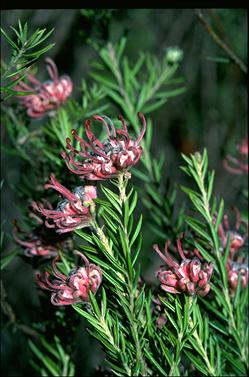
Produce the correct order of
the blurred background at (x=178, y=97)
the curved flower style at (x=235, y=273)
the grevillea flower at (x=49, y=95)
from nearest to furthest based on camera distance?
the curved flower style at (x=235, y=273), the grevillea flower at (x=49, y=95), the blurred background at (x=178, y=97)

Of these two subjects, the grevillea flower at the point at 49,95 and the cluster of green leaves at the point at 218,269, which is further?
the grevillea flower at the point at 49,95

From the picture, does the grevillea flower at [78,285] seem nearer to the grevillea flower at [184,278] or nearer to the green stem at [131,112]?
the grevillea flower at [184,278]

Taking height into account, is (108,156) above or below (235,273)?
above

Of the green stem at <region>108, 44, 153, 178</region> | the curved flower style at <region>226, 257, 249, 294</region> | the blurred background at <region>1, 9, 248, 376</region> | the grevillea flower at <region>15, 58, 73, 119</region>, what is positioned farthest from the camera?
the blurred background at <region>1, 9, 248, 376</region>

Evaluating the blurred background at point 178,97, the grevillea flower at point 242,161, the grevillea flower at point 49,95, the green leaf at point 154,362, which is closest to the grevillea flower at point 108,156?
the green leaf at point 154,362

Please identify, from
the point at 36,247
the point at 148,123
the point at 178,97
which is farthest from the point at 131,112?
the point at 178,97

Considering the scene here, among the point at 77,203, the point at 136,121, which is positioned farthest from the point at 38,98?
the point at 77,203

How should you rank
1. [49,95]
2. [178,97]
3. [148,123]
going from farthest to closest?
[178,97] → [148,123] → [49,95]

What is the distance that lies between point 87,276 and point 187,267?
0.24ft

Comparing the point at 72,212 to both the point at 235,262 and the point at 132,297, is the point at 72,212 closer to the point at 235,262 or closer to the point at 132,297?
the point at 132,297

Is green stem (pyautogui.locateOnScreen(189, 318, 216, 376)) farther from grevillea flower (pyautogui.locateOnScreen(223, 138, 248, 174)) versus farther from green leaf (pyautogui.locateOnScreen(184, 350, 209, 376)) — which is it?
grevillea flower (pyautogui.locateOnScreen(223, 138, 248, 174))

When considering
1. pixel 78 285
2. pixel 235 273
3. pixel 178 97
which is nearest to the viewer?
pixel 78 285

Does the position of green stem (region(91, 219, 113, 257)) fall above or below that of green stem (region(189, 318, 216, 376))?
above

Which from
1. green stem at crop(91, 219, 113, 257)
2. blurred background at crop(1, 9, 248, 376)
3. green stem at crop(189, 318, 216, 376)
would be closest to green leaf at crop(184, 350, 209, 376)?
green stem at crop(189, 318, 216, 376)
